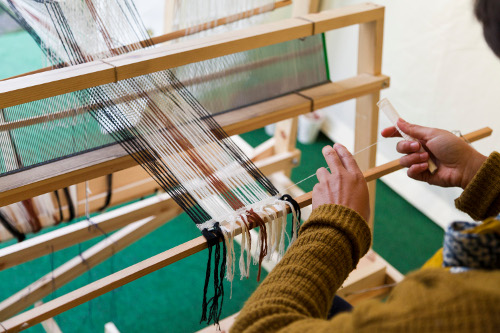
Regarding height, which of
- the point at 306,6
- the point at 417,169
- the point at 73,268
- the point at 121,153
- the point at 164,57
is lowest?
the point at 73,268

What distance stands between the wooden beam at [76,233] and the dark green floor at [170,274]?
13 centimetres

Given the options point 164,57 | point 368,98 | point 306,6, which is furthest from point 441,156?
point 306,6

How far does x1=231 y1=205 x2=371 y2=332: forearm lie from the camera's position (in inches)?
35.8

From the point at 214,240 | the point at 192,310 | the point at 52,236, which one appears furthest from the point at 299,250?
the point at 192,310

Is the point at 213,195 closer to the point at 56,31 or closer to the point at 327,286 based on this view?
the point at 327,286

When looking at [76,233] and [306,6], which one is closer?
[76,233]

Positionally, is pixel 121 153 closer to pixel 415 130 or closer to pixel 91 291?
pixel 91 291

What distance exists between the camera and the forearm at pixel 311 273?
91 centimetres

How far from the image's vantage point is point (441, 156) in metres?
1.40

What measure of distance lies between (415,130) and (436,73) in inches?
48.7

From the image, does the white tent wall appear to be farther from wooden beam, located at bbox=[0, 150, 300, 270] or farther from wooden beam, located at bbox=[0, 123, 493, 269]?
wooden beam, located at bbox=[0, 150, 300, 270]

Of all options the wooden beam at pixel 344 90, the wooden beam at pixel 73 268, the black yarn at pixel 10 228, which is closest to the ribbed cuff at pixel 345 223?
the wooden beam at pixel 344 90

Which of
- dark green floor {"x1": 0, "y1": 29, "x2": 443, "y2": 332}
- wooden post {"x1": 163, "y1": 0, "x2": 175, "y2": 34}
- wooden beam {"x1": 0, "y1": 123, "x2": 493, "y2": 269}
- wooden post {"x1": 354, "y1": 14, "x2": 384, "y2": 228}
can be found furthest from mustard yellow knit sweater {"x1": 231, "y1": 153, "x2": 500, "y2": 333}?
wooden post {"x1": 163, "y1": 0, "x2": 175, "y2": 34}

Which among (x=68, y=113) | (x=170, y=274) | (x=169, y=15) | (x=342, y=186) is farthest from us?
(x=170, y=274)
